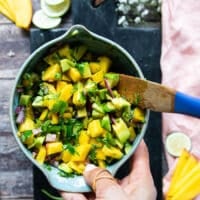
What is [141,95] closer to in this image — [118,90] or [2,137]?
[118,90]

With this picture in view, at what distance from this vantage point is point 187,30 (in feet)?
4.63

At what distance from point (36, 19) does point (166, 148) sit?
414 millimetres

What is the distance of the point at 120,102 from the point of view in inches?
48.2

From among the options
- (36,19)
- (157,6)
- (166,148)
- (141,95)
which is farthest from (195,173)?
(36,19)

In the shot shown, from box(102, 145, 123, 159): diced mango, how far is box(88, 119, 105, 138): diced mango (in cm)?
3

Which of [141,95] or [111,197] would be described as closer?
[111,197]

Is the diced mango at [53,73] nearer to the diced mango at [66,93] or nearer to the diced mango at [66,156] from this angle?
the diced mango at [66,93]

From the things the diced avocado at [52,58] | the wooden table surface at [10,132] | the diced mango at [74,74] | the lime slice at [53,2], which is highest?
the lime slice at [53,2]

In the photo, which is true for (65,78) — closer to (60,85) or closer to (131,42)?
(60,85)

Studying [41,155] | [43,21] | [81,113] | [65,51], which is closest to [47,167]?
[41,155]

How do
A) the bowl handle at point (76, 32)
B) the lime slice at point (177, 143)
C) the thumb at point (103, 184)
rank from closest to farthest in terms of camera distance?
the thumb at point (103, 184) → the bowl handle at point (76, 32) → the lime slice at point (177, 143)

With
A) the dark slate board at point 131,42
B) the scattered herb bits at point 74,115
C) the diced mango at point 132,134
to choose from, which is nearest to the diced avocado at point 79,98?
the scattered herb bits at point 74,115

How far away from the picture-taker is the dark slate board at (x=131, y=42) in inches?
55.1

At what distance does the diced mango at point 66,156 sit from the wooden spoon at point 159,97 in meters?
0.16
